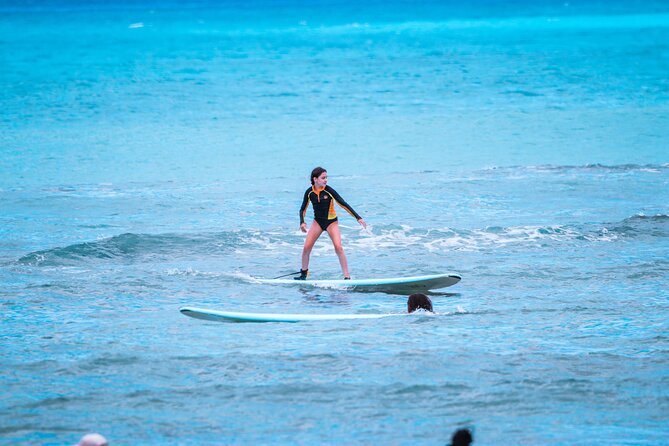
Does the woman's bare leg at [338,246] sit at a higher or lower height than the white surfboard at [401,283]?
higher

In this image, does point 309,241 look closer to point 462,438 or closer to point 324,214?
point 324,214

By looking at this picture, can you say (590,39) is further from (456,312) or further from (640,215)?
(456,312)

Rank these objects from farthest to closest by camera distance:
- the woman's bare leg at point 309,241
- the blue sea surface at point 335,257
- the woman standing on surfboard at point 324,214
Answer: the woman's bare leg at point 309,241, the woman standing on surfboard at point 324,214, the blue sea surface at point 335,257

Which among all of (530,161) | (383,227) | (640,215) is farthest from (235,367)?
(530,161)

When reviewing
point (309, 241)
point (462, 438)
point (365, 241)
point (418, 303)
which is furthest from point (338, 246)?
point (462, 438)

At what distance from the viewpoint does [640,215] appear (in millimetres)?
20656

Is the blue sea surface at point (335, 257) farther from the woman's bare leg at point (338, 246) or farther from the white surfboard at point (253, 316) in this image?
the woman's bare leg at point (338, 246)

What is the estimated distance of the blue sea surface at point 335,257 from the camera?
10102 mm

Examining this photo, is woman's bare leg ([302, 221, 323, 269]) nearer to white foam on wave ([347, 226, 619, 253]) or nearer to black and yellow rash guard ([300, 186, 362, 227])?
black and yellow rash guard ([300, 186, 362, 227])

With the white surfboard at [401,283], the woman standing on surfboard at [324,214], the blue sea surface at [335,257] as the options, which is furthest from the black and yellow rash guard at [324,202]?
the blue sea surface at [335,257]

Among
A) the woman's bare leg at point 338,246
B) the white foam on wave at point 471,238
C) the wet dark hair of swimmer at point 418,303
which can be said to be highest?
the woman's bare leg at point 338,246

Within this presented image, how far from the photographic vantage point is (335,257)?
18.3 meters

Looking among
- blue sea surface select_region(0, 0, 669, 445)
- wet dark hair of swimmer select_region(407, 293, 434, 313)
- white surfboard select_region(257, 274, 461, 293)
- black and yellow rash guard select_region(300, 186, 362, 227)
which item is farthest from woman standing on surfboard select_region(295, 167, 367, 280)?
wet dark hair of swimmer select_region(407, 293, 434, 313)

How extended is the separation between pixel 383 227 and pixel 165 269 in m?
5.40
